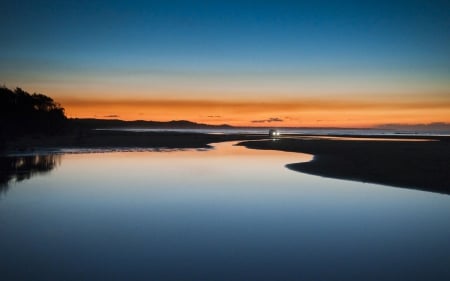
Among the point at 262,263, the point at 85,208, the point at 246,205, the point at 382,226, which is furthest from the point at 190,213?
the point at 382,226

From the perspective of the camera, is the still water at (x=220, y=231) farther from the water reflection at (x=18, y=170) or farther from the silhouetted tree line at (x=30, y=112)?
the silhouetted tree line at (x=30, y=112)

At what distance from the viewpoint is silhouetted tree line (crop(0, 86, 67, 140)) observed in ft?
221

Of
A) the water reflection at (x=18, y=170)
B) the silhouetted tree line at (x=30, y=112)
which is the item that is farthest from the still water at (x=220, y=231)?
the silhouetted tree line at (x=30, y=112)

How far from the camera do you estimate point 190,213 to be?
14.6m

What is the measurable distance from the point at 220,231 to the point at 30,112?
235ft

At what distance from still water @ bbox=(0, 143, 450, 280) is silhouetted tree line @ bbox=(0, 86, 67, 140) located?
54.1 metres

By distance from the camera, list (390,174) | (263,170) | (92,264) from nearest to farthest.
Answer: (92,264)
(390,174)
(263,170)

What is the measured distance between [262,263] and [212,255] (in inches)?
55.1

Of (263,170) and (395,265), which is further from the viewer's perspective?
(263,170)

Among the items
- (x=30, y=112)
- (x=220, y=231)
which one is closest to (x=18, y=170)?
(x=220, y=231)

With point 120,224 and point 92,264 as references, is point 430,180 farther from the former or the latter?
point 92,264

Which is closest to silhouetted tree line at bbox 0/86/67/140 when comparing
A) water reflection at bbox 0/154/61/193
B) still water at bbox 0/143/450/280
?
water reflection at bbox 0/154/61/193

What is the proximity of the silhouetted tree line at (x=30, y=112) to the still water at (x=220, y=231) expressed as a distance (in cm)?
5410

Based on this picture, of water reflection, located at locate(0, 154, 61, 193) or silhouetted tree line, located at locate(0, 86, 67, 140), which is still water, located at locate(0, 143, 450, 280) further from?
silhouetted tree line, located at locate(0, 86, 67, 140)
